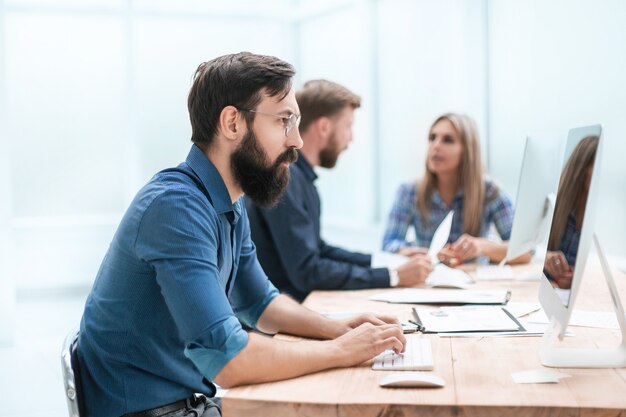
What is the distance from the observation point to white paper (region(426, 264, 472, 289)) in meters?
2.49

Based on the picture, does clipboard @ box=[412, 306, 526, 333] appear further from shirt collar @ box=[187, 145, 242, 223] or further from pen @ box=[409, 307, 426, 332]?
shirt collar @ box=[187, 145, 242, 223]

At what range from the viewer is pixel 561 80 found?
150 inches

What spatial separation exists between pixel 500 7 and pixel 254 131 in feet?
10.2

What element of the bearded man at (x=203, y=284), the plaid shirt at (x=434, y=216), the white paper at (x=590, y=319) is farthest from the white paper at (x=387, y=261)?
the bearded man at (x=203, y=284)

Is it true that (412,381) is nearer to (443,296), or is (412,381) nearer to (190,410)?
(190,410)

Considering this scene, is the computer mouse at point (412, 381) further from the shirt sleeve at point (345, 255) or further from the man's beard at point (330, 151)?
the man's beard at point (330, 151)

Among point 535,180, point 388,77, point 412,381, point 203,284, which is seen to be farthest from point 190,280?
point 388,77

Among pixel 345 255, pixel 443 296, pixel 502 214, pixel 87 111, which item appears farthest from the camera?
pixel 87 111

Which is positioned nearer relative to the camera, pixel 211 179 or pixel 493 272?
pixel 211 179

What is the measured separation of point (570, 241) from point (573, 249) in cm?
4

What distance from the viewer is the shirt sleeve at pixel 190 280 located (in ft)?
4.51

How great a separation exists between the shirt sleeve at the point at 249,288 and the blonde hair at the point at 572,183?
72 cm

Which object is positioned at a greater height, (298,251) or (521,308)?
(298,251)

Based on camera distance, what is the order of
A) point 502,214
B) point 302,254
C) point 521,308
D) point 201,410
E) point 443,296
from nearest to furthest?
point 201,410 < point 521,308 < point 443,296 < point 302,254 < point 502,214
